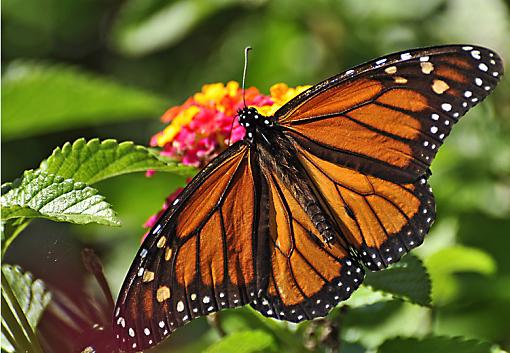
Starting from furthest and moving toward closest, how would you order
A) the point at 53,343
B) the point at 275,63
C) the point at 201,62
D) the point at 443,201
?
1. the point at 201,62
2. the point at 275,63
3. the point at 443,201
4. the point at 53,343

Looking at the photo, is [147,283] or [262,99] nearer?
[147,283]

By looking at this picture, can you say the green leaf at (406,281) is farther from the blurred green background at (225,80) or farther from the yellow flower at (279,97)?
the yellow flower at (279,97)

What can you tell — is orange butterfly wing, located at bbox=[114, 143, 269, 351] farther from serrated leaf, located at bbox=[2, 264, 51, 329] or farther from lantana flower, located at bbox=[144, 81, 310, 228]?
serrated leaf, located at bbox=[2, 264, 51, 329]

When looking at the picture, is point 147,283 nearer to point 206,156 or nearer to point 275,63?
point 206,156

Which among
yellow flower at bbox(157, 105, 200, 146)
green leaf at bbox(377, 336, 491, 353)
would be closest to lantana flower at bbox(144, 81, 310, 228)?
yellow flower at bbox(157, 105, 200, 146)

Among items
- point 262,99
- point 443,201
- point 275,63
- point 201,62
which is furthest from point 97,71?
point 262,99

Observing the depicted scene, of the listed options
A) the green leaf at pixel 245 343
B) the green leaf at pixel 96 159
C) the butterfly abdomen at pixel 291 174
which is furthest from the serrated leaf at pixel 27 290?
the butterfly abdomen at pixel 291 174

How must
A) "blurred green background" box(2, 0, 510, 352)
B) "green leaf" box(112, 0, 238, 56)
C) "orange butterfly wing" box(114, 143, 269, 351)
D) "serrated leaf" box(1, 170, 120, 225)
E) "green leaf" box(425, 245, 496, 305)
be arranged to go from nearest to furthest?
"serrated leaf" box(1, 170, 120, 225) → "orange butterfly wing" box(114, 143, 269, 351) → "green leaf" box(425, 245, 496, 305) → "blurred green background" box(2, 0, 510, 352) → "green leaf" box(112, 0, 238, 56)
